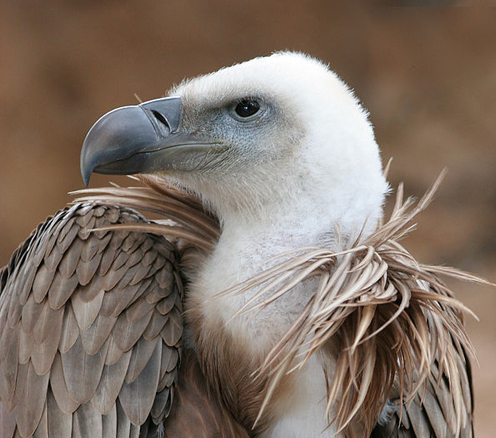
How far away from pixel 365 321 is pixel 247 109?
2.12ft

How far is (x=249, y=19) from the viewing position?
4.92m

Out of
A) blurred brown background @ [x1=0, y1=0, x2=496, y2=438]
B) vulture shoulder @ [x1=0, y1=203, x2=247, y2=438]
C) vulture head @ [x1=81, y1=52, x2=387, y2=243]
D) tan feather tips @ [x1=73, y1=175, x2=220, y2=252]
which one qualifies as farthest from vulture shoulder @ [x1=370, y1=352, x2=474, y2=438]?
blurred brown background @ [x1=0, y1=0, x2=496, y2=438]

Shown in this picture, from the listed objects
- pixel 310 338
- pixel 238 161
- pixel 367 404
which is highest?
pixel 238 161

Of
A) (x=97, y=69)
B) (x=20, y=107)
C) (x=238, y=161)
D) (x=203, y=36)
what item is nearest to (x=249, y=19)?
(x=203, y=36)

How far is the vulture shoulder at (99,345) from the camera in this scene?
5.82ft

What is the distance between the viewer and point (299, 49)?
499 cm

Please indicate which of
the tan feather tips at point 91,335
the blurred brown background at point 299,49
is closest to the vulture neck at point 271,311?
the tan feather tips at point 91,335

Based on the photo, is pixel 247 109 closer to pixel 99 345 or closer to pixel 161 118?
pixel 161 118

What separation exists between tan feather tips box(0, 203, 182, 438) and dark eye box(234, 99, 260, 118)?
0.40 metres

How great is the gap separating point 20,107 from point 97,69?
0.53 m

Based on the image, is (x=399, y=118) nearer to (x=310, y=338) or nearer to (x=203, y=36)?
(x=203, y=36)

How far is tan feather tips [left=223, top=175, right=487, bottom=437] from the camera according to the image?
1669mm

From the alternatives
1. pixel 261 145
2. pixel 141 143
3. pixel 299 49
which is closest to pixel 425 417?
pixel 261 145

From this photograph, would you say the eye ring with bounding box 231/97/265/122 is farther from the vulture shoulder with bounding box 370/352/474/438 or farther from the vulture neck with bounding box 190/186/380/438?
the vulture shoulder with bounding box 370/352/474/438
